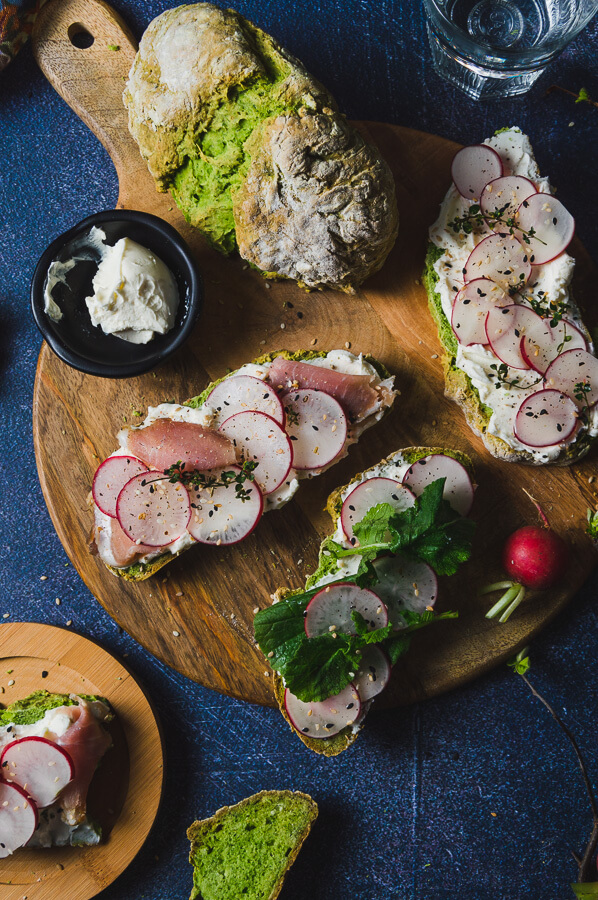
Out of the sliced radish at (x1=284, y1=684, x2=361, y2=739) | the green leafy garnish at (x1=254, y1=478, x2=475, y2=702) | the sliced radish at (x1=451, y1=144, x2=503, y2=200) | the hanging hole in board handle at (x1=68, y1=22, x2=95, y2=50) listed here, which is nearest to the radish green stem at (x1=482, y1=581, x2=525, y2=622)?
the green leafy garnish at (x1=254, y1=478, x2=475, y2=702)

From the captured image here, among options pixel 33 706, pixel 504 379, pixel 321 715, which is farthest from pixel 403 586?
pixel 33 706

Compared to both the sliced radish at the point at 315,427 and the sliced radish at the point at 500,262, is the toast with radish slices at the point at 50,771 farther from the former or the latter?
the sliced radish at the point at 500,262

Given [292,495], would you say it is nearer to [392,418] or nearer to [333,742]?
[392,418]

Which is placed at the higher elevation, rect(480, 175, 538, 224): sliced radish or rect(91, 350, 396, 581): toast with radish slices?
rect(480, 175, 538, 224): sliced radish

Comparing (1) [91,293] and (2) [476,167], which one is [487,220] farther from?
(1) [91,293]

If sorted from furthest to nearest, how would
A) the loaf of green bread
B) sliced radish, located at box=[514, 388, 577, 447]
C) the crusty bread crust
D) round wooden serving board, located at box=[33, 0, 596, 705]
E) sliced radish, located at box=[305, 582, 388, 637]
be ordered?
round wooden serving board, located at box=[33, 0, 596, 705] < the crusty bread crust < sliced radish, located at box=[514, 388, 577, 447] < sliced radish, located at box=[305, 582, 388, 637] < the loaf of green bread

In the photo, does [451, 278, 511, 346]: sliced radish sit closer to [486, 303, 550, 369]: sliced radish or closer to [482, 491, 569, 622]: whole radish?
[486, 303, 550, 369]: sliced radish

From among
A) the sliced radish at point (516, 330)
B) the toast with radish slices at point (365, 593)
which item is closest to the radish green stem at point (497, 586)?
the toast with radish slices at point (365, 593)

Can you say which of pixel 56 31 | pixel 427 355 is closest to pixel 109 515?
pixel 427 355
